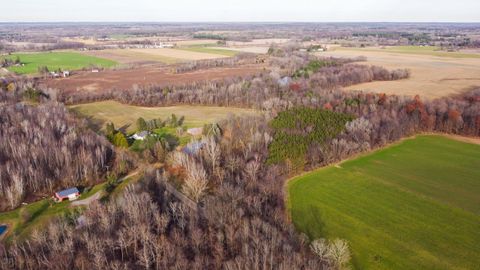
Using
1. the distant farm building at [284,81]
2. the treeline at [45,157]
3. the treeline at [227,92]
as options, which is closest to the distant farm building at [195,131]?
the treeline at [45,157]

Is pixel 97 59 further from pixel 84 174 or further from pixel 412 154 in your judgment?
pixel 412 154

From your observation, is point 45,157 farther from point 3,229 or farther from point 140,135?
point 140,135

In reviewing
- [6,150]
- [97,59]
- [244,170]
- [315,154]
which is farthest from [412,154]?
[97,59]

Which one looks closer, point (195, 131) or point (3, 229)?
point (3, 229)

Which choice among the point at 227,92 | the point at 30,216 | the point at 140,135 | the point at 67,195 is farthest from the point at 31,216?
the point at 227,92

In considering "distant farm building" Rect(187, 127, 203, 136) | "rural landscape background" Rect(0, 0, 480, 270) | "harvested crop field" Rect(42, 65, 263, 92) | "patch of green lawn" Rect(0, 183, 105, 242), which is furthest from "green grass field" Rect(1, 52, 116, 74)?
"patch of green lawn" Rect(0, 183, 105, 242)

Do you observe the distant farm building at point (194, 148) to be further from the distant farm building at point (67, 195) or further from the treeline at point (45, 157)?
the distant farm building at point (67, 195)
